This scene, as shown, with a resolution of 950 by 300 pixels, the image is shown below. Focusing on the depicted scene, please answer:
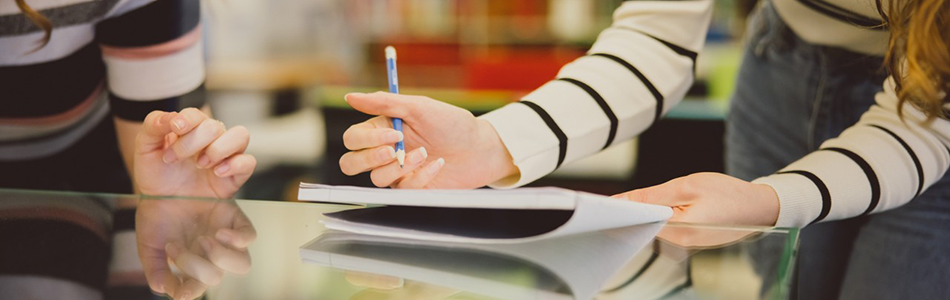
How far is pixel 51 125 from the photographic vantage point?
3.47ft

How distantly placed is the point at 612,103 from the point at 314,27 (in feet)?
16.2

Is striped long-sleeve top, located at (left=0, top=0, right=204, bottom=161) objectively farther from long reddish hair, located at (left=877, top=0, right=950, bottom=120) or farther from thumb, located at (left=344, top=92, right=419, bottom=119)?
long reddish hair, located at (left=877, top=0, right=950, bottom=120)

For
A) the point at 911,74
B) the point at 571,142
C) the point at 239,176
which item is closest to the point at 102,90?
the point at 239,176

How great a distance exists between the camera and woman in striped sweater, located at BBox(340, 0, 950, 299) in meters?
0.74

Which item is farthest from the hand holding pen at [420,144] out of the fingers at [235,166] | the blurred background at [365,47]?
the blurred background at [365,47]

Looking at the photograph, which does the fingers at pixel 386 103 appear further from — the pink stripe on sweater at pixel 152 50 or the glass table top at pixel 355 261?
the pink stripe on sweater at pixel 152 50

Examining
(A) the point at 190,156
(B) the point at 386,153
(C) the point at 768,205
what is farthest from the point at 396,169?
(C) the point at 768,205

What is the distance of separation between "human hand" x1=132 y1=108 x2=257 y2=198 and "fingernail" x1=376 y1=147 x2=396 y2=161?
0.57 ft

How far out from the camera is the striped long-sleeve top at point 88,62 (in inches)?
37.4

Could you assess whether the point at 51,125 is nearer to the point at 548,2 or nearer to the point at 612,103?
the point at 612,103

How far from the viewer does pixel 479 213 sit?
26.1 inches

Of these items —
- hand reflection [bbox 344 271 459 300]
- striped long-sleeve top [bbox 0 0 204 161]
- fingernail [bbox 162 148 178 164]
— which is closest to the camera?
hand reflection [bbox 344 271 459 300]

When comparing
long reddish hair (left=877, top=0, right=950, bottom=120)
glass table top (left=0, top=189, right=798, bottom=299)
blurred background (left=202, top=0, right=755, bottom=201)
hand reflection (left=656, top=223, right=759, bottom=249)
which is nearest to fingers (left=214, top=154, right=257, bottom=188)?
glass table top (left=0, top=189, right=798, bottom=299)

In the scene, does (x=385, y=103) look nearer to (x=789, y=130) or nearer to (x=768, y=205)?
(x=768, y=205)
